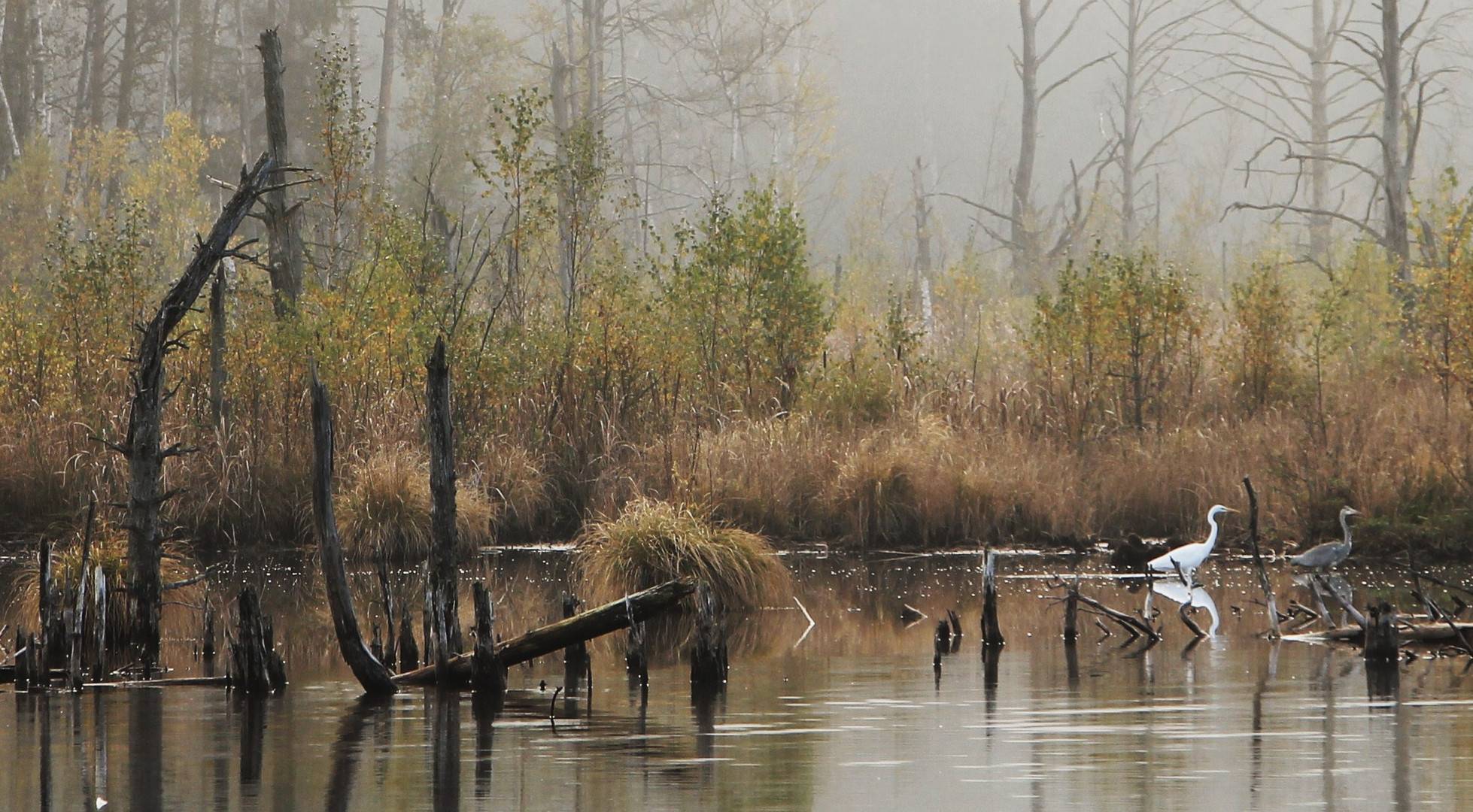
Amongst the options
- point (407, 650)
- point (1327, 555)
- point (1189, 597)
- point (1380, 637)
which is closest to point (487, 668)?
point (407, 650)

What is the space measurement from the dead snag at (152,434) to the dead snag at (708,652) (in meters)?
3.39

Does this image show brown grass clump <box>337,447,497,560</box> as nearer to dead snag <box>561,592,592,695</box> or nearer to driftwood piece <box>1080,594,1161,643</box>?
dead snag <box>561,592,592,695</box>

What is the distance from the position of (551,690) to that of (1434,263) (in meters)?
13.6

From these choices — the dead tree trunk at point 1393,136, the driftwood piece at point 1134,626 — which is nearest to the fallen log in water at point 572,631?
the driftwood piece at point 1134,626

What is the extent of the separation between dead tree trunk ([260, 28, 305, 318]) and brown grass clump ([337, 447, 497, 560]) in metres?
4.37

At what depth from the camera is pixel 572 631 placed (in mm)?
8812

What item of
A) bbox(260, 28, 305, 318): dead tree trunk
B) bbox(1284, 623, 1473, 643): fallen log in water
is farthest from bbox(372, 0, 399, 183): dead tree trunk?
bbox(1284, 623, 1473, 643): fallen log in water

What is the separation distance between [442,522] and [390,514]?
8.53 m

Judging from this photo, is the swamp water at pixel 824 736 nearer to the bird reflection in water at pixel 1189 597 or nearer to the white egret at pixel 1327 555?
the bird reflection in water at pixel 1189 597

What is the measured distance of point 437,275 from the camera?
21.3m

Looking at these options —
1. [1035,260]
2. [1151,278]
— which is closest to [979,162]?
[1035,260]

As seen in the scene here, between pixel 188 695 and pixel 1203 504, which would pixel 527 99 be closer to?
pixel 1203 504

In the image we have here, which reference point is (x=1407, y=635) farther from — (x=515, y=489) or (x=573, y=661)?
(x=515, y=489)

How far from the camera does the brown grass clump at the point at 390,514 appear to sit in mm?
17250
